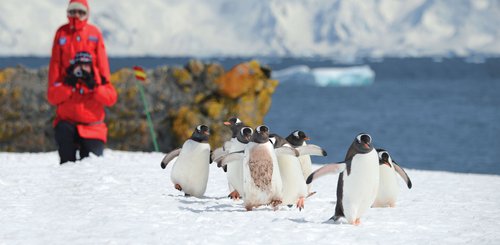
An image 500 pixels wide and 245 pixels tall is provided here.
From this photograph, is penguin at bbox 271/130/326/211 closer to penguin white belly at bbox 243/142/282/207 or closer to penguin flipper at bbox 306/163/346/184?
penguin white belly at bbox 243/142/282/207

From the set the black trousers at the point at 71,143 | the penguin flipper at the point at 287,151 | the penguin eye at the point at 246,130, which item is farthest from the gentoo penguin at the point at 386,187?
the black trousers at the point at 71,143

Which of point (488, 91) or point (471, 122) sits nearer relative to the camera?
point (471, 122)

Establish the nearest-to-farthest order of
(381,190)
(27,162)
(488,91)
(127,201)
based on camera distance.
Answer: (127,201)
(381,190)
(27,162)
(488,91)

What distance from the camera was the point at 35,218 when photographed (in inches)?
222

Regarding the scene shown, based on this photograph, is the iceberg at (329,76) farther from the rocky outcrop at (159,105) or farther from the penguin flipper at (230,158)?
the penguin flipper at (230,158)

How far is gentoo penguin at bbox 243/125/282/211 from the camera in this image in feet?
19.7

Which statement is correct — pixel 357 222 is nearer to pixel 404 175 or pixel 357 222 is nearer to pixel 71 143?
pixel 404 175

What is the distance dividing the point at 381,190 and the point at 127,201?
2076mm

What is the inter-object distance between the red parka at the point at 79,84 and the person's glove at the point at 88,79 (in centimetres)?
4

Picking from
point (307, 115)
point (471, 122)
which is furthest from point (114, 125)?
point (307, 115)

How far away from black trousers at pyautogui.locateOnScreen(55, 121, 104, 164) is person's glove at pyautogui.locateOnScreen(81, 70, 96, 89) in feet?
1.37

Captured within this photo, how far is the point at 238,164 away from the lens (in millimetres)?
6402

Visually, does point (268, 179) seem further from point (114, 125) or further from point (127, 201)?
point (114, 125)

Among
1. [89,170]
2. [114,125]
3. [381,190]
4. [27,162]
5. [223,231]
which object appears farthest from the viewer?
[114,125]
